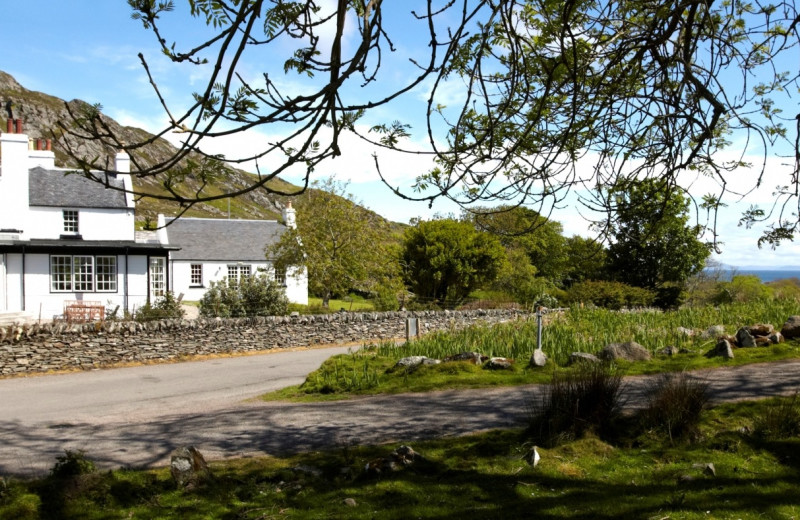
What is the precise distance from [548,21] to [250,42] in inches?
133

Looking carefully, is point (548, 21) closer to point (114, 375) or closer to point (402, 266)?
point (114, 375)

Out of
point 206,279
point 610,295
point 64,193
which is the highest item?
point 64,193

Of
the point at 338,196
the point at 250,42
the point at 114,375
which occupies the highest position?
the point at 338,196

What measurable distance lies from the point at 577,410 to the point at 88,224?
90.7ft

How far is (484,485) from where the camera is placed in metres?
5.98

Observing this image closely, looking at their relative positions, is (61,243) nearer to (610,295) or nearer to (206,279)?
(206,279)

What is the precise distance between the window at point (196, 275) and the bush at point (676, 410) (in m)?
32.5

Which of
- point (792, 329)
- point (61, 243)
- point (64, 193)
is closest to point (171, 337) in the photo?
point (61, 243)

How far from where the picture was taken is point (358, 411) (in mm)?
9734

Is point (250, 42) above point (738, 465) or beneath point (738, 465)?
above

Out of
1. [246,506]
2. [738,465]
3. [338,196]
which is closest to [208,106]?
[246,506]

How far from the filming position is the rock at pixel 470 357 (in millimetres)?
12566

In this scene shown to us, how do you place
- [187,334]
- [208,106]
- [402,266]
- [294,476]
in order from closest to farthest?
[208,106], [294,476], [187,334], [402,266]

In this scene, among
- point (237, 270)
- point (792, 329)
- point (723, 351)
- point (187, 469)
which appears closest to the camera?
point (187, 469)
